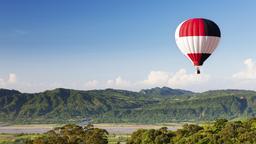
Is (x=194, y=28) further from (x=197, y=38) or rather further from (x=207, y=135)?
(x=207, y=135)

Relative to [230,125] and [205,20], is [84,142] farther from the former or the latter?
[205,20]

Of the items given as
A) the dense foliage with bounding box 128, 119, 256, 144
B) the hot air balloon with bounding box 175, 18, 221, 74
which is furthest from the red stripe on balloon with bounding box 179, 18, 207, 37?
the dense foliage with bounding box 128, 119, 256, 144

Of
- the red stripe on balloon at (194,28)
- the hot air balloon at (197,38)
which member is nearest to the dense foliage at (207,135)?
the hot air balloon at (197,38)

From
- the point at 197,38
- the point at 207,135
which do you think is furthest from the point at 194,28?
the point at 207,135

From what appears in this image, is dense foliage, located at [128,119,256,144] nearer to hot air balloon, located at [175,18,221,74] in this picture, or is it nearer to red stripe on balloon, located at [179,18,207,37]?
hot air balloon, located at [175,18,221,74]

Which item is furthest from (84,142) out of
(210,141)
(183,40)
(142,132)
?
(183,40)

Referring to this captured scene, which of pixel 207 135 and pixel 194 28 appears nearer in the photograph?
pixel 194 28
